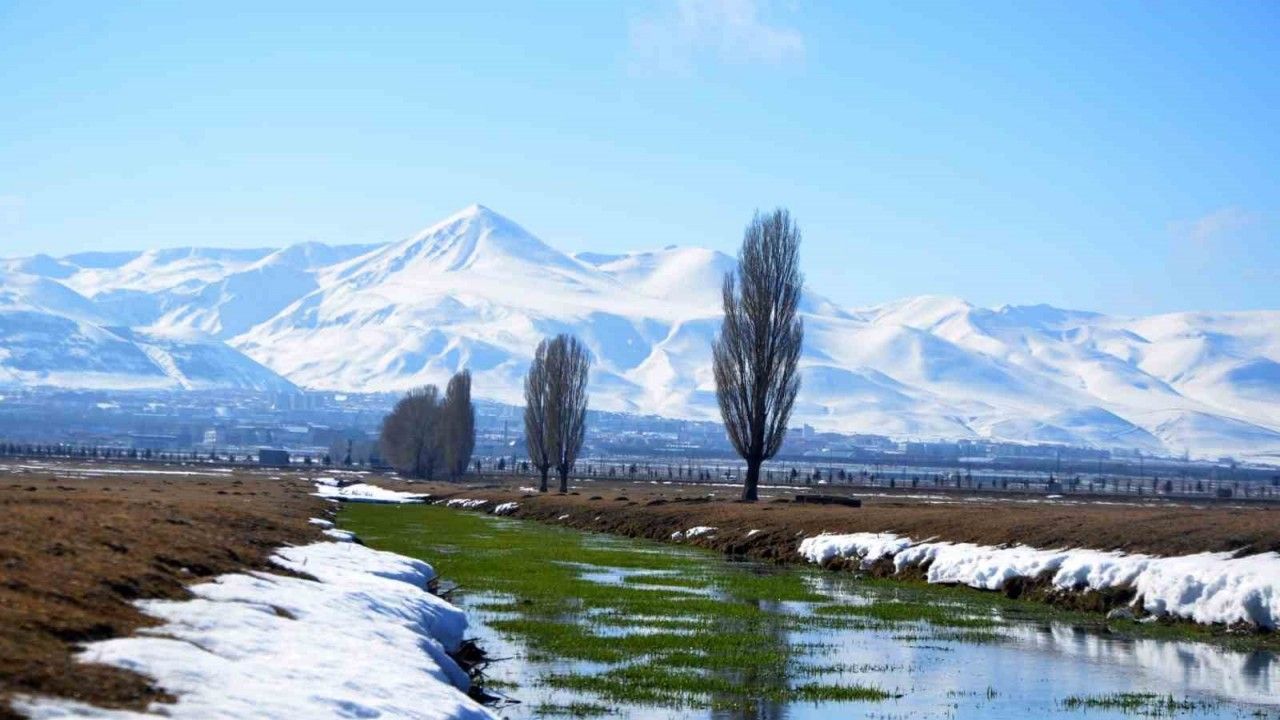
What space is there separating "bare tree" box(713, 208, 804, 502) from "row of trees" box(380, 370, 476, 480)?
75.0m

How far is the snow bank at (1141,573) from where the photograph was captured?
85.8 ft

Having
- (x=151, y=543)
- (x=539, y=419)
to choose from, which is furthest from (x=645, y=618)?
(x=539, y=419)

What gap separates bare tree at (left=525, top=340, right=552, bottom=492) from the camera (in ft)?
352

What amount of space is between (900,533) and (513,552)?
35.7 feet

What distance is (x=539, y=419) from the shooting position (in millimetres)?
109188

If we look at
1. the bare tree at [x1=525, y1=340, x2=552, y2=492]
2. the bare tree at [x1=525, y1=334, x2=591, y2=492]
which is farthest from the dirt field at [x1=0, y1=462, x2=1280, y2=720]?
the bare tree at [x1=525, y1=340, x2=552, y2=492]

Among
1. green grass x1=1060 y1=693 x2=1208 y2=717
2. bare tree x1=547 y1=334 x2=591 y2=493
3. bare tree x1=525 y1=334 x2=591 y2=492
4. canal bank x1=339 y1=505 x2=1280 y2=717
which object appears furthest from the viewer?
bare tree x1=525 y1=334 x2=591 y2=492

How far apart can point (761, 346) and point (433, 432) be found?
95.2 metres

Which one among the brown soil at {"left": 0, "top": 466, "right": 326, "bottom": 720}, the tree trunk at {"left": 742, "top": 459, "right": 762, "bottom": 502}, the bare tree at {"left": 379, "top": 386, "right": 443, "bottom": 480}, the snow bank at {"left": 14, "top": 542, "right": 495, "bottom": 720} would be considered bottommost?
the snow bank at {"left": 14, "top": 542, "right": 495, "bottom": 720}

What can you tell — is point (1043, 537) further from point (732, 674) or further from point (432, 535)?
point (432, 535)

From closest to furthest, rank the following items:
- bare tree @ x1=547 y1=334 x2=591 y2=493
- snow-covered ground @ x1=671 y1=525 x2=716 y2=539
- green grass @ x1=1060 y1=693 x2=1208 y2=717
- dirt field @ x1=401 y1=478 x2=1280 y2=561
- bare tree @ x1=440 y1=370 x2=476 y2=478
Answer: green grass @ x1=1060 y1=693 x2=1208 y2=717, dirt field @ x1=401 y1=478 x2=1280 y2=561, snow-covered ground @ x1=671 y1=525 x2=716 y2=539, bare tree @ x1=547 y1=334 x2=591 y2=493, bare tree @ x1=440 y1=370 x2=476 y2=478

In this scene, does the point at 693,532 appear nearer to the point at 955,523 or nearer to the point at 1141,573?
the point at 955,523

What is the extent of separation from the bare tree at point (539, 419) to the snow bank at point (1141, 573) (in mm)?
68235

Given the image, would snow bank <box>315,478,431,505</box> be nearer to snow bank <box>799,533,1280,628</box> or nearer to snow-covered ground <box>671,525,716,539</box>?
snow-covered ground <box>671,525,716,539</box>
